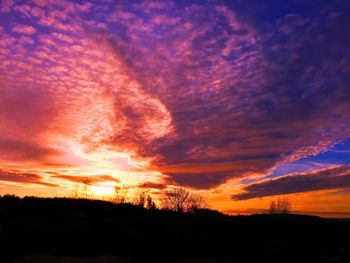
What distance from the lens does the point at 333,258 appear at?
7.77 meters

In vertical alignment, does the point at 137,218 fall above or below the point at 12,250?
above

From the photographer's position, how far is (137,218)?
40.0 ft

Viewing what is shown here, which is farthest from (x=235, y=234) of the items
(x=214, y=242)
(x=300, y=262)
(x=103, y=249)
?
(x=103, y=249)

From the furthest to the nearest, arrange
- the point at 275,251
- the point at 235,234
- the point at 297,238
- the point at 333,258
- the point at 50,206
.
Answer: the point at 50,206, the point at 235,234, the point at 297,238, the point at 275,251, the point at 333,258

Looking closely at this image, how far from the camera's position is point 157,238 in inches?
390

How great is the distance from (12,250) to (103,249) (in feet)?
6.48

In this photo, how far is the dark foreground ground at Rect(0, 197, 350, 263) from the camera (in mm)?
8453

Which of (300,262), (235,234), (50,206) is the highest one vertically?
(50,206)

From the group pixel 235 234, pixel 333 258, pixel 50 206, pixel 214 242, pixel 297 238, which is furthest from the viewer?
pixel 50 206

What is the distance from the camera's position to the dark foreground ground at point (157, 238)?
27.7ft

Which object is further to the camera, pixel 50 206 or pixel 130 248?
pixel 50 206

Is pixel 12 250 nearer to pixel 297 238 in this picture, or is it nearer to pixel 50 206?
pixel 50 206

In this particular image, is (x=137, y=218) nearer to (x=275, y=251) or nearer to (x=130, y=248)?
(x=130, y=248)

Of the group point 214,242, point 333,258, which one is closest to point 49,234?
point 214,242
